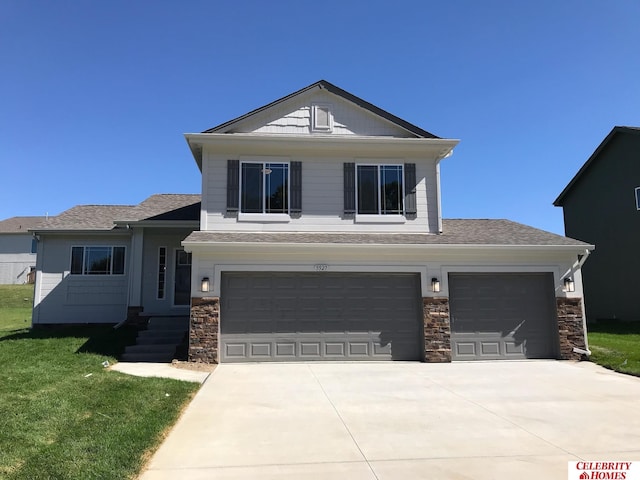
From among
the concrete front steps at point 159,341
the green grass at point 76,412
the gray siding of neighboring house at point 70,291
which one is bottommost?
the green grass at point 76,412

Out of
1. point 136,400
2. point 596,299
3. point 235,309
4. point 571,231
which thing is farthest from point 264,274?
point 571,231

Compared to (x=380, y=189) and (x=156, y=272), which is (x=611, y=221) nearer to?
(x=380, y=189)

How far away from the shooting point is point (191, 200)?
17109 mm

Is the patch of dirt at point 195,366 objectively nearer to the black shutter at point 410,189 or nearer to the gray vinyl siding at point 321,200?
the gray vinyl siding at point 321,200

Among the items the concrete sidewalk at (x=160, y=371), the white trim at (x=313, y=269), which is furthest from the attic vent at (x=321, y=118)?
the concrete sidewalk at (x=160, y=371)

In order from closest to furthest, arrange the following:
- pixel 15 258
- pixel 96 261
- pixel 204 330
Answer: pixel 204 330, pixel 96 261, pixel 15 258

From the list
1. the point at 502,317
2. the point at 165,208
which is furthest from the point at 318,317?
the point at 165,208

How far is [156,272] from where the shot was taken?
47.5 feet

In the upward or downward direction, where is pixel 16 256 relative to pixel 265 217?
upward

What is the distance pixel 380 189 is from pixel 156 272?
23.7 ft

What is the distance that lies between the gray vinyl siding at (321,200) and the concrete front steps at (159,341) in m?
3.07

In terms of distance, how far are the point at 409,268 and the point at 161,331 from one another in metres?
6.89

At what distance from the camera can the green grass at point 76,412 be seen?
4.62 metres

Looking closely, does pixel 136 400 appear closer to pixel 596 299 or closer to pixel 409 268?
pixel 409 268
